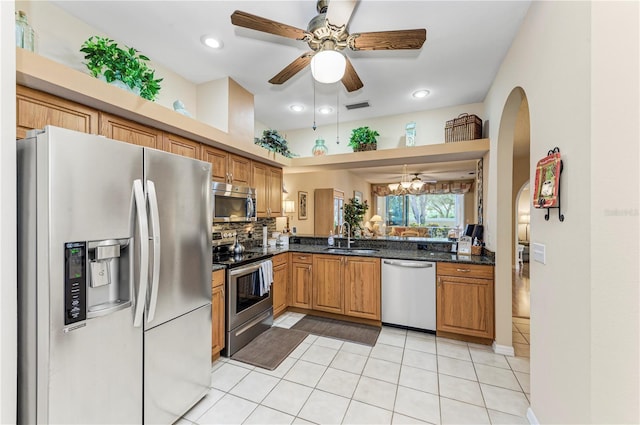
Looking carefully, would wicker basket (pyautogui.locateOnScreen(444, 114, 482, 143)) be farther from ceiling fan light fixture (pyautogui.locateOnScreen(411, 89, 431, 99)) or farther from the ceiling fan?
the ceiling fan

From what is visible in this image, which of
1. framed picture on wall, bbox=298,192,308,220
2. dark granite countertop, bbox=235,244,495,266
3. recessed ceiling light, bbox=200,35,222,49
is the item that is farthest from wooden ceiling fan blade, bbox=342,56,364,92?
framed picture on wall, bbox=298,192,308,220

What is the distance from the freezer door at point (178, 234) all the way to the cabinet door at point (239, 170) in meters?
1.24

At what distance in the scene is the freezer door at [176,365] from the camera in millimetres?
1557

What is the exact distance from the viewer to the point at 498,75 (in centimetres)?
Result: 270

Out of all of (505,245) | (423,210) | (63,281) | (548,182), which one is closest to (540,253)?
(548,182)

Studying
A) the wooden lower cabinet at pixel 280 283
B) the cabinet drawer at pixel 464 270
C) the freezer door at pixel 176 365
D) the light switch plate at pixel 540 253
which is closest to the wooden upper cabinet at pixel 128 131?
the freezer door at pixel 176 365

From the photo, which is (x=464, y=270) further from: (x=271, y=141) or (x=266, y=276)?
(x=271, y=141)

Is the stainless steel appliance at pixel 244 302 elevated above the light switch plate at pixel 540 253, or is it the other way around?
the light switch plate at pixel 540 253

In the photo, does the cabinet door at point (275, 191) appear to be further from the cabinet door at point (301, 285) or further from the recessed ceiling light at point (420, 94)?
the recessed ceiling light at point (420, 94)

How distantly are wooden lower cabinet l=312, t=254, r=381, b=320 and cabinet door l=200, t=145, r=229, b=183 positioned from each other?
1.61m

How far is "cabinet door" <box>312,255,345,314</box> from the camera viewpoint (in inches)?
134

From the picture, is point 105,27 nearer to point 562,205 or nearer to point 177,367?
point 177,367

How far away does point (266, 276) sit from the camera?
2.99 meters

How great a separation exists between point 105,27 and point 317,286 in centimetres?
339
